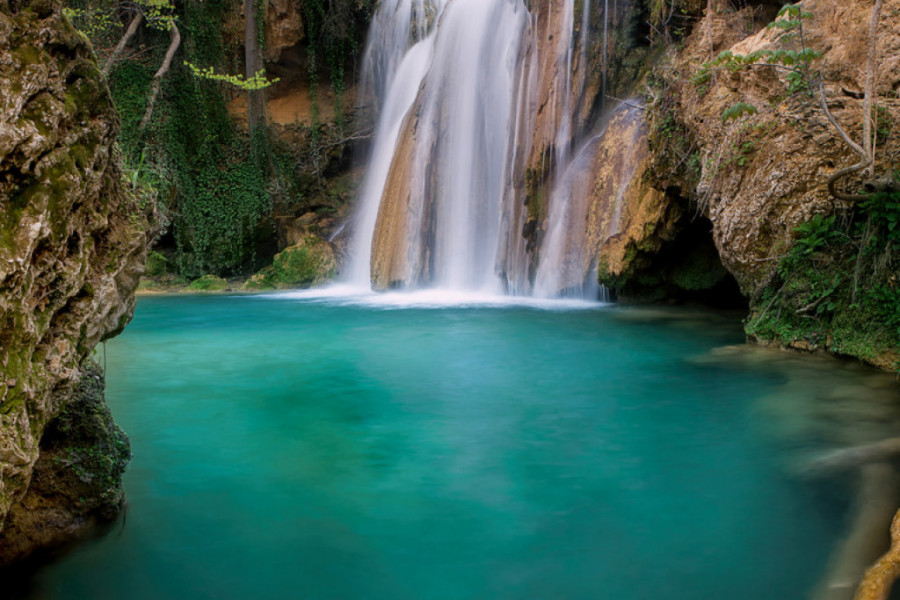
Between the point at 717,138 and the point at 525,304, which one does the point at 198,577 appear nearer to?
the point at 717,138

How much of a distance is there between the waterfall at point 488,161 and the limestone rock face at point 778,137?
4.12 meters

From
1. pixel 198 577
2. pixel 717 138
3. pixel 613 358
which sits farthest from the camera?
pixel 717 138

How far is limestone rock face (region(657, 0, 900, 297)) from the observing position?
694 cm

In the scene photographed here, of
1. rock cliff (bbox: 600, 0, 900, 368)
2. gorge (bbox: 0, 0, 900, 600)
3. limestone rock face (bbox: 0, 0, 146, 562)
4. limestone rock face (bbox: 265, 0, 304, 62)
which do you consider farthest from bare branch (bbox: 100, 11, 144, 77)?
limestone rock face (bbox: 0, 0, 146, 562)

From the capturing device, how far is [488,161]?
15.0m

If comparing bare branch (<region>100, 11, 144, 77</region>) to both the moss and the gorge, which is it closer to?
the gorge

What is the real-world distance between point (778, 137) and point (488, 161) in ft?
26.6

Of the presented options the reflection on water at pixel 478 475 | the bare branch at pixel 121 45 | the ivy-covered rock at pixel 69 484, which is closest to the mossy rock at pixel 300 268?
the bare branch at pixel 121 45

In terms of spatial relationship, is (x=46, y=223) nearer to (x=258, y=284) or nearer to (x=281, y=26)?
(x=258, y=284)

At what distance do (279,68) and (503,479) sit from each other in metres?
18.9

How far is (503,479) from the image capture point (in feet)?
13.9

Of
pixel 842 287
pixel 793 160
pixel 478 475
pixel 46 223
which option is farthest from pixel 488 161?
pixel 46 223

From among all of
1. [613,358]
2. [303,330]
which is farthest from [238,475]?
[303,330]

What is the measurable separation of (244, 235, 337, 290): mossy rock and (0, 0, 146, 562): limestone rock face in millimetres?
15365
